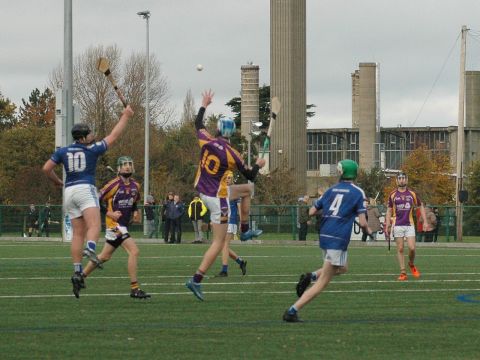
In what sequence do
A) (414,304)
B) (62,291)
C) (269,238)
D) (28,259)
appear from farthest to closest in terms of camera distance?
(269,238), (28,259), (62,291), (414,304)

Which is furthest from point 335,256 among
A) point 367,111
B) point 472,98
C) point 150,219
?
point 367,111

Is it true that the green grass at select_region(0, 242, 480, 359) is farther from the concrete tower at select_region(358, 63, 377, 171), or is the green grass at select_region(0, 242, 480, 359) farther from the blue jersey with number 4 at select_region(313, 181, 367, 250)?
the concrete tower at select_region(358, 63, 377, 171)

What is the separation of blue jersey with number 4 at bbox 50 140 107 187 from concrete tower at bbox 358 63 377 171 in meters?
99.2

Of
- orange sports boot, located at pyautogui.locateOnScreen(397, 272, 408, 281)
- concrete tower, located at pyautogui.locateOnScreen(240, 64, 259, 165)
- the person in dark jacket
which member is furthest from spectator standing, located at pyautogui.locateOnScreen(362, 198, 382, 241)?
concrete tower, located at pyautogui.locateOnScreen(240, 64, 259, 165)

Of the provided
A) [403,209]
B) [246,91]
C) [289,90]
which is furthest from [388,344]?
[246,91]

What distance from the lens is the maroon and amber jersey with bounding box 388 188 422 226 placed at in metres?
23.6

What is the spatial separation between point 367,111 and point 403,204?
9240 centimetres

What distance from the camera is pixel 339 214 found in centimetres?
1370

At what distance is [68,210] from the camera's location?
1647cm

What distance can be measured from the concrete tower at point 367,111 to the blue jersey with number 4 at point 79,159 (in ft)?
325

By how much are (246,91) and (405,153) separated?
22786mm

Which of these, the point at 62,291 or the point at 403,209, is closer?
the point at 62,291

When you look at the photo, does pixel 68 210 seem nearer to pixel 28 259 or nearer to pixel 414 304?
pixel 414 304

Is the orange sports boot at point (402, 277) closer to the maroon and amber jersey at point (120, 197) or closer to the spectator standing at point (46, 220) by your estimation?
the maroon and amber jersey at point (120, 197)
